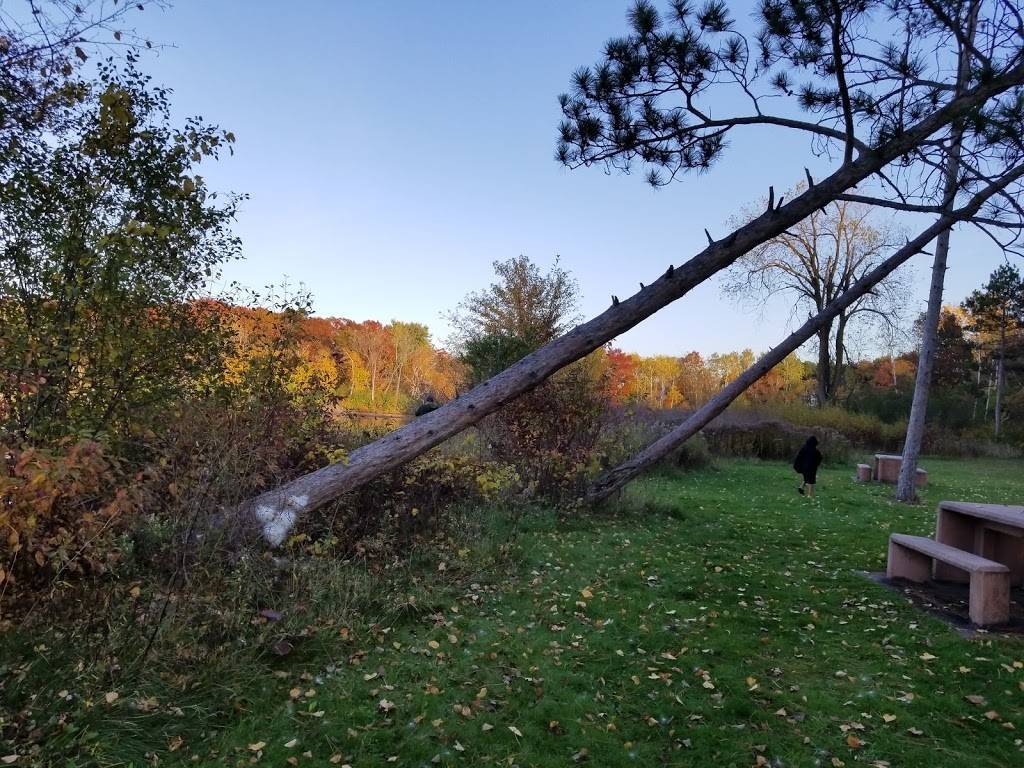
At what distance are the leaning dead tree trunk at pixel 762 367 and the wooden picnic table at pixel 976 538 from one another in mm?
2455

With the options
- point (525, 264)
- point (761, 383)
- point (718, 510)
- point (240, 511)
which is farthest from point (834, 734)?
point (761, 383)

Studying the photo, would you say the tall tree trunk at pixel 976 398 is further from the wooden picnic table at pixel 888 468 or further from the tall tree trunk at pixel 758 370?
the tall tree trunk at pixel 758 370

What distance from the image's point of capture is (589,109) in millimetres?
5422

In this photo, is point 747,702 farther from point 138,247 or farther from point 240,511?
point 138,247

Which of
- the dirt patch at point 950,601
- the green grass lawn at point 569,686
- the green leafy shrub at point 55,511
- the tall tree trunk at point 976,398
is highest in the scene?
the tall tree trunk at point 976,398

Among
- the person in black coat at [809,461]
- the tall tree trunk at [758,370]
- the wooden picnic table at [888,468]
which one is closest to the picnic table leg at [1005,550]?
the tall tree trunk at [758,370]

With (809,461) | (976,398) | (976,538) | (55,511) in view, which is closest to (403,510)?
(55,511)

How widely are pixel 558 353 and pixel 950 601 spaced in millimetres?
3696

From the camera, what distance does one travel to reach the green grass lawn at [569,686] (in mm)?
2793

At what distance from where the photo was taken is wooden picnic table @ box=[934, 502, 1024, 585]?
217 inches

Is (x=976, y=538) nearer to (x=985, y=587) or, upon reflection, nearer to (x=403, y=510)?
(x=985, y=587)

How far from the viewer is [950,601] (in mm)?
5066

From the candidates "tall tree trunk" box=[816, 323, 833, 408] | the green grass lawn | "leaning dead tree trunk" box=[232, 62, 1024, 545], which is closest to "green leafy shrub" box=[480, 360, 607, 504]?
the green grass lawn

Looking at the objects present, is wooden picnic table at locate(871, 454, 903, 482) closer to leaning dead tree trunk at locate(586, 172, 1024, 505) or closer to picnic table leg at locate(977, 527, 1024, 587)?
leaning dead tree trunk at locate(586, 172, 1024, 505)
